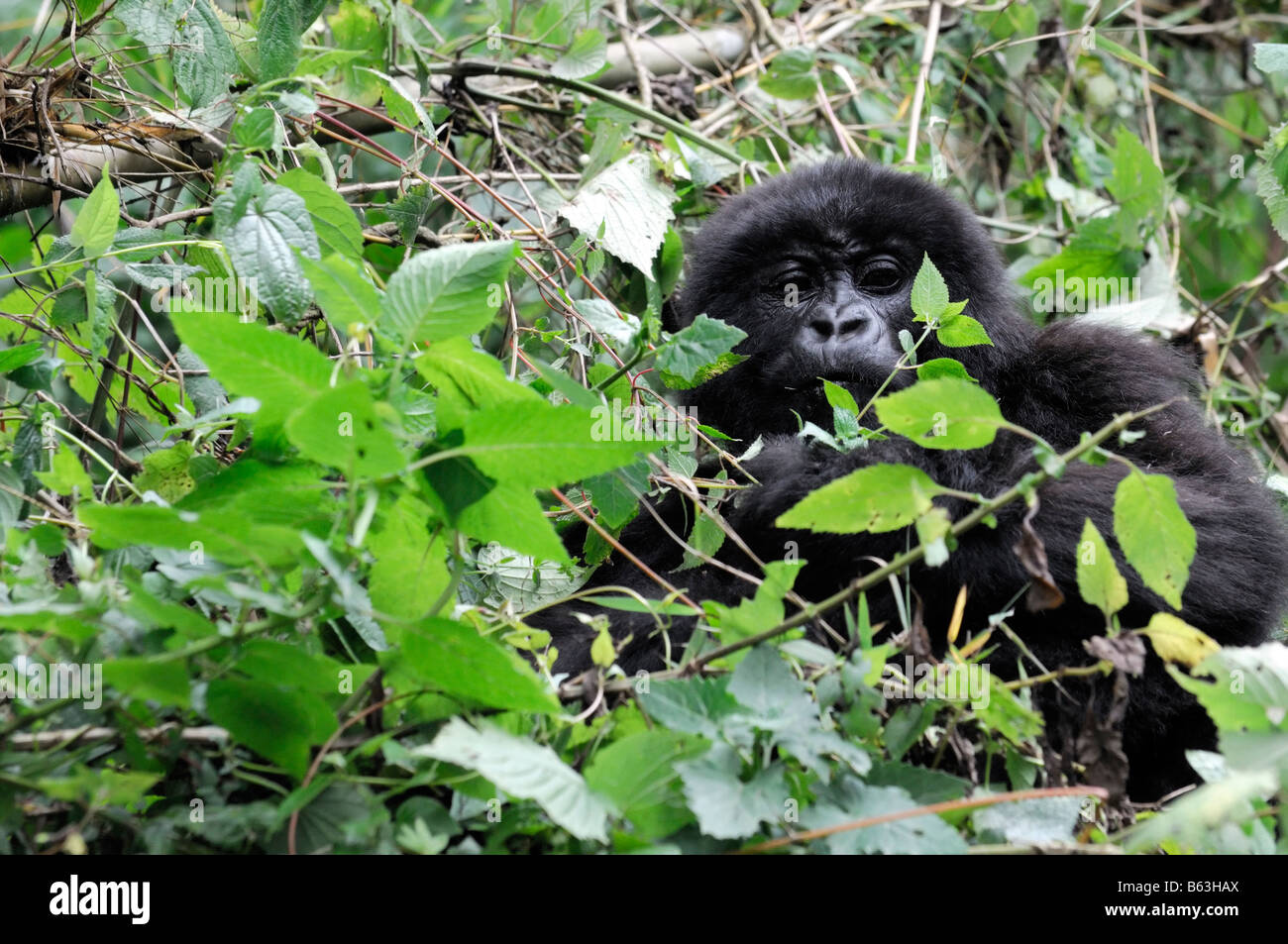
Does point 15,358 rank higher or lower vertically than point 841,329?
lower

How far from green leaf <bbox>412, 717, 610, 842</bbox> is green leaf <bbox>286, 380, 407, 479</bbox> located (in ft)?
1.16

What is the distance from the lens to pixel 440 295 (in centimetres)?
170

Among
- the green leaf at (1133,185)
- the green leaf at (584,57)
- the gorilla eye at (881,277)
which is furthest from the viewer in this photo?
the green leaf at (1133,185)

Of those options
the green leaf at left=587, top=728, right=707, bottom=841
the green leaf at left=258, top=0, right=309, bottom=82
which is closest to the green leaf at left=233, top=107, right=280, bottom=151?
the green leaf at left=258, top=0, right=309, bottom=82

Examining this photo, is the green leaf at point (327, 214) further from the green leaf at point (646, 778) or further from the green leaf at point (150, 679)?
the green leaf at point (646, 778)

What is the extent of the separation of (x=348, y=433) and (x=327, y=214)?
1049 millimetres

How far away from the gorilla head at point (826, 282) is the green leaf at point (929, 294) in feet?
1.99

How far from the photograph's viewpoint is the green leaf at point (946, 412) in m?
1.69

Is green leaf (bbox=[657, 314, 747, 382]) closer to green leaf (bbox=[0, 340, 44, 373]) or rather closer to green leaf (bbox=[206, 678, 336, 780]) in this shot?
green leaf (bbox=[206, 678, 336, 780])

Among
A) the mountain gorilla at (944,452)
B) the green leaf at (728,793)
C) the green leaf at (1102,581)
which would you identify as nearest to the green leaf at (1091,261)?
the mountain gorilla at (944,452)

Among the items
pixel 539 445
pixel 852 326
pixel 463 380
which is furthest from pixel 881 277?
pixel 539 445

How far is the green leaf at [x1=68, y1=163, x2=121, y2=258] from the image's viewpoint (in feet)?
7.47
